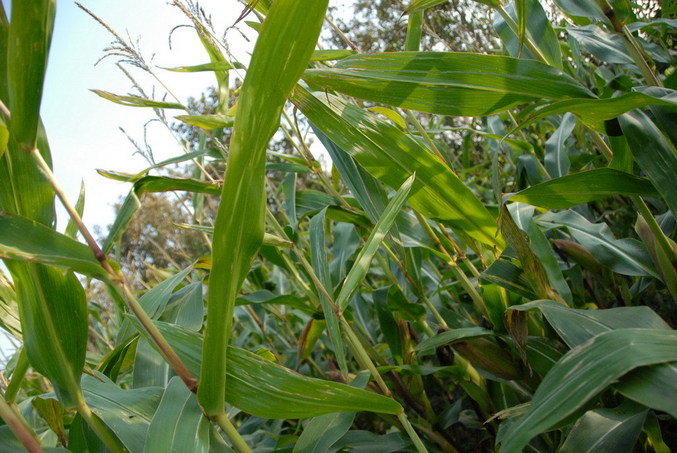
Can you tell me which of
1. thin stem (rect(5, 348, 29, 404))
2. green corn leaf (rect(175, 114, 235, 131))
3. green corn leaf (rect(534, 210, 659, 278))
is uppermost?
green corn leaf (rect(175, 114, 235, 131))

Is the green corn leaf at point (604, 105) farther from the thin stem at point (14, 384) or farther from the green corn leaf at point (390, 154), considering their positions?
the thin stem at point (14, 384)

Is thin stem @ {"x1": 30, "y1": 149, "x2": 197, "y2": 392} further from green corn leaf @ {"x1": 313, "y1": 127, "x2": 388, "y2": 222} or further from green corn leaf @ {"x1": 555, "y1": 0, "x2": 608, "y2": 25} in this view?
green corn leaf @ {"x1": 555, "y1": 0, "x2": 608, "y2": 25}

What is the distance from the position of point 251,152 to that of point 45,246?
0.29m

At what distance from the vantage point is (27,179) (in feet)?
2.29

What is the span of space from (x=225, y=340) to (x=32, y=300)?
319mm

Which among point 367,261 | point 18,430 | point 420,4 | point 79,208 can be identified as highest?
point 420,4

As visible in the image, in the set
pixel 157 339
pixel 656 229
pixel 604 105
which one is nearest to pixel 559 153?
pixel 656 229

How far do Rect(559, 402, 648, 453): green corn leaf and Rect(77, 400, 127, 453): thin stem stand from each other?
0.63m

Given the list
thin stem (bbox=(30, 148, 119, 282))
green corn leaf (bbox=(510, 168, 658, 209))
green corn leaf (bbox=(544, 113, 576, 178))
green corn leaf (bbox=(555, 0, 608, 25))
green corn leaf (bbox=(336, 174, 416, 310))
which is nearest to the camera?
thin stem (bbox=(30, 148, 119, 282))

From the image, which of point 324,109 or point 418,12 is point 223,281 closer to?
point 324,109

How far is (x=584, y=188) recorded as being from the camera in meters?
1.02

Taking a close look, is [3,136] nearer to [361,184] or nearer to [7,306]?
[7,306]

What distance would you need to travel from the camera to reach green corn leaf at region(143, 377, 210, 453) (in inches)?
25.6

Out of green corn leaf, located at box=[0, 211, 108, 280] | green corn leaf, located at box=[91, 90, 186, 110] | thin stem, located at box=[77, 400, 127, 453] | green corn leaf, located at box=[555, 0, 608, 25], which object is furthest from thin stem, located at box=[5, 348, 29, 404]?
green corn leaf, located at box=[555, 0, 608, 25]
